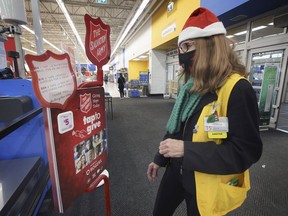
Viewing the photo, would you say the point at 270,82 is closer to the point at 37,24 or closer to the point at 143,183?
the point at 143,183

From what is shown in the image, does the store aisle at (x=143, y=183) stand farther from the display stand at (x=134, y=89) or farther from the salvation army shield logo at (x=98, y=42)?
the display stand at (x=134, y=89)

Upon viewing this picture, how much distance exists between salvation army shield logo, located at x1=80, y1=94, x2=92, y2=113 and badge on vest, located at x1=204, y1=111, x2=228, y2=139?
0.66 metres

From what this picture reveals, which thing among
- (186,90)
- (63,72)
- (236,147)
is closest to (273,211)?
(236,147)

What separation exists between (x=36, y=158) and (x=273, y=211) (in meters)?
2.44

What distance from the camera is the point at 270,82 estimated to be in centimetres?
411

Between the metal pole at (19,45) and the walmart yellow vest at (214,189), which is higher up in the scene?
the metal pole at (19,45)

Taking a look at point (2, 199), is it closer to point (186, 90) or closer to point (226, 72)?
point (186, 90)

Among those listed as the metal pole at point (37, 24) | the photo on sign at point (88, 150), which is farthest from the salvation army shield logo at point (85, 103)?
the metal pole at point (37, 24)

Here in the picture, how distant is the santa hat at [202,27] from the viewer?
0.75 m

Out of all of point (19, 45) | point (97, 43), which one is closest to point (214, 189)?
point (97, 43)

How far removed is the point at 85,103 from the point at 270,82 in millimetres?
4786

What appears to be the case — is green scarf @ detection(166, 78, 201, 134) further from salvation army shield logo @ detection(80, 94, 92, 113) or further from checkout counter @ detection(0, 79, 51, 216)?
A: checkout counter @ detection(0, 79, 51, 216)

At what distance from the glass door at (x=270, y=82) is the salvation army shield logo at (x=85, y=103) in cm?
453

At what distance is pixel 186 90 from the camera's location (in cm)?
87
